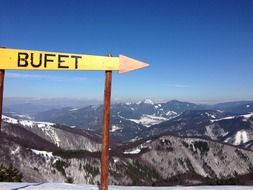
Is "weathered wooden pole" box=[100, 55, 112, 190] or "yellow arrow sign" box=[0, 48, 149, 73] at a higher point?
"yellow arrow sign" box=[0, 48, 149, 73]

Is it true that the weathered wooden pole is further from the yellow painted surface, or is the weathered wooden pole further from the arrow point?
the yellow painted surface

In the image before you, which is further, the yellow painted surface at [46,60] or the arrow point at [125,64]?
the arrow point at [125,64]

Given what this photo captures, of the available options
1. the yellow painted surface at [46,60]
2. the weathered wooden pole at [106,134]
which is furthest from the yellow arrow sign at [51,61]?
the weathered wooden pole at [106,134]

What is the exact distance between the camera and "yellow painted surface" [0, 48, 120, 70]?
13.7 meters

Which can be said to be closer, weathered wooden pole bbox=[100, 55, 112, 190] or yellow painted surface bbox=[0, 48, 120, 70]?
yellow painted surface bbox=[0, 48, 120, 70]

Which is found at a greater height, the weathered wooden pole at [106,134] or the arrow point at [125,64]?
the arrow point at [125,64]

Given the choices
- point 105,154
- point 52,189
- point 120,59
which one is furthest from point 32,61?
point 52,189

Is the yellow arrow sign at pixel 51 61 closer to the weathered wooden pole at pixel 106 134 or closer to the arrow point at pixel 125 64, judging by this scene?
the arrow point at pixel 125 64

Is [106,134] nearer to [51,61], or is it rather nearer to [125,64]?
[125,64]

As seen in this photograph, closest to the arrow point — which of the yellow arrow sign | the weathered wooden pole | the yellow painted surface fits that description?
the yellow arrow sign

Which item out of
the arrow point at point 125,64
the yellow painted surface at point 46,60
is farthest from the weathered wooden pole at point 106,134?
the yellow painted surface at point 46,60

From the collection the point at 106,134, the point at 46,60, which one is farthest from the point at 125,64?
the point at 46,60

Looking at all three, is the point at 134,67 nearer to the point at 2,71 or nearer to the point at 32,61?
the point at 32,61

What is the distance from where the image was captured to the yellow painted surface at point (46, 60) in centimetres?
Answer: 1374
